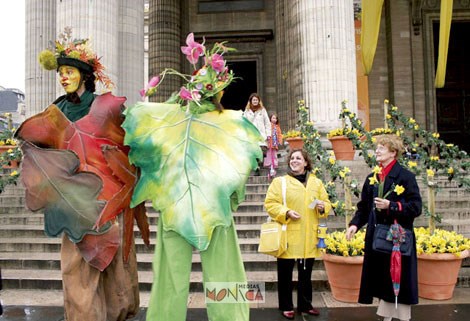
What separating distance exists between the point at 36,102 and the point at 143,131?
9970mm

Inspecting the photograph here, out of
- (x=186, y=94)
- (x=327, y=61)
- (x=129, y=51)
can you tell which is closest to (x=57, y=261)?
(x=186, y=94)

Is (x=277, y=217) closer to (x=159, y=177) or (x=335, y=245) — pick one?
(x=335, y=245)

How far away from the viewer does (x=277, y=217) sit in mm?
4285

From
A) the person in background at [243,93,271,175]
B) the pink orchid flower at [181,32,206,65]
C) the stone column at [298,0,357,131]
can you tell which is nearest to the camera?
the pink orchid flower at [181,32,206,65]

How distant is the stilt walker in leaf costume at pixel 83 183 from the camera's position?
10.0 feet

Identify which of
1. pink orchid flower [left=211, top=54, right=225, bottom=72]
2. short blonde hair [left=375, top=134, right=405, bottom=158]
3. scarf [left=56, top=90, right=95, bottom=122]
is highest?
pink orchid flower [left=211, top=54, right=225, bottom=72]

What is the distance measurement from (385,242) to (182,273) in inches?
66.5

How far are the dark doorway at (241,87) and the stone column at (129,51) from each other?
5719mm

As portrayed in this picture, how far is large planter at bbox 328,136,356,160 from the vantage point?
30.1ft

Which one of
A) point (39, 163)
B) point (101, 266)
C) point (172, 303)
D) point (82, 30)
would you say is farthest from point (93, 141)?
point (82, 30)

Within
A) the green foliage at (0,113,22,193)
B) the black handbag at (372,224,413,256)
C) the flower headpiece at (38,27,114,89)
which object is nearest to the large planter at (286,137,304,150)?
the green foliage at (0,113,22,193)

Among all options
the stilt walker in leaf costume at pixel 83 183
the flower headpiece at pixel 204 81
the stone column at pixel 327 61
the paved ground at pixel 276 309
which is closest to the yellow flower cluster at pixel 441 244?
the paved ground at pixel 276 309

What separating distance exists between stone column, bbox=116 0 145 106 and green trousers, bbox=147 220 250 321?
9407 mm

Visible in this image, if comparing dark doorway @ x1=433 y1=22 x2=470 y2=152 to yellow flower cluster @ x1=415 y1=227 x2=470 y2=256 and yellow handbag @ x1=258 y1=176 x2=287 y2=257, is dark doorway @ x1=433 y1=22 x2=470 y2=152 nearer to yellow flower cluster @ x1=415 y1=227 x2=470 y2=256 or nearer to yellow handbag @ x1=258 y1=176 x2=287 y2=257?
yellow flower cluster @ x1=415 y1=227 x2=470 y2=256
